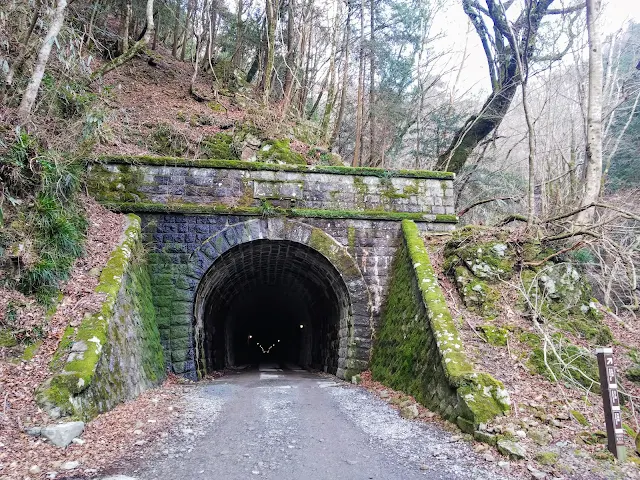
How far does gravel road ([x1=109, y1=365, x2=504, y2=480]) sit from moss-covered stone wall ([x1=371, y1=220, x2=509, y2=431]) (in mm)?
520

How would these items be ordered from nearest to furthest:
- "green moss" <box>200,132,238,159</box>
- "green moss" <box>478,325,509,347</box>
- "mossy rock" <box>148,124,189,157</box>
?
"green moss" <box>478,325,509,347</box> → "mossy rock" <box>148,124,189,157</box> → "green moss" <box>200,132,238,159</box>

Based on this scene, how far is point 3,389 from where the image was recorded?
4180 mm

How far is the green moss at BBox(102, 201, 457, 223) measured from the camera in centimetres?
871

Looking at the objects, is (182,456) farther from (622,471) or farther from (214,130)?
(214,130)

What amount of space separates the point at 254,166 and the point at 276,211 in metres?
1.15

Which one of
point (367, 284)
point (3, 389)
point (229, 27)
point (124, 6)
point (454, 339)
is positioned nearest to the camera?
point (3, 389)

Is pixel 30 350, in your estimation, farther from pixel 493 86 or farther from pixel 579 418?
pixel 493 86

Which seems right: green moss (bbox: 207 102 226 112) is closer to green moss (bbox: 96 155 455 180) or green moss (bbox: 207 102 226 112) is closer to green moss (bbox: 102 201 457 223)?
green moss (bbox: 96 155 455 180)

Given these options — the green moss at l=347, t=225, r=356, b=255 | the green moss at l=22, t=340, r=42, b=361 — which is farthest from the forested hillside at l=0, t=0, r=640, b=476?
the green moss at l=347, t=225, r=356, b=255

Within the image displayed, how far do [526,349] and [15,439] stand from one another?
6427mm

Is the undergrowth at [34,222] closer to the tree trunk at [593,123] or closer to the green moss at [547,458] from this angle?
the green moss at [547,458]

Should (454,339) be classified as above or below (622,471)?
above

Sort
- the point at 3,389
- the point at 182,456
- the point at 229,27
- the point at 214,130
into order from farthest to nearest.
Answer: the point at 229,27 < the point at 214,130 < the point at 3,389 < the point at 182,456

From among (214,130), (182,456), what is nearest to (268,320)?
(214,130)
